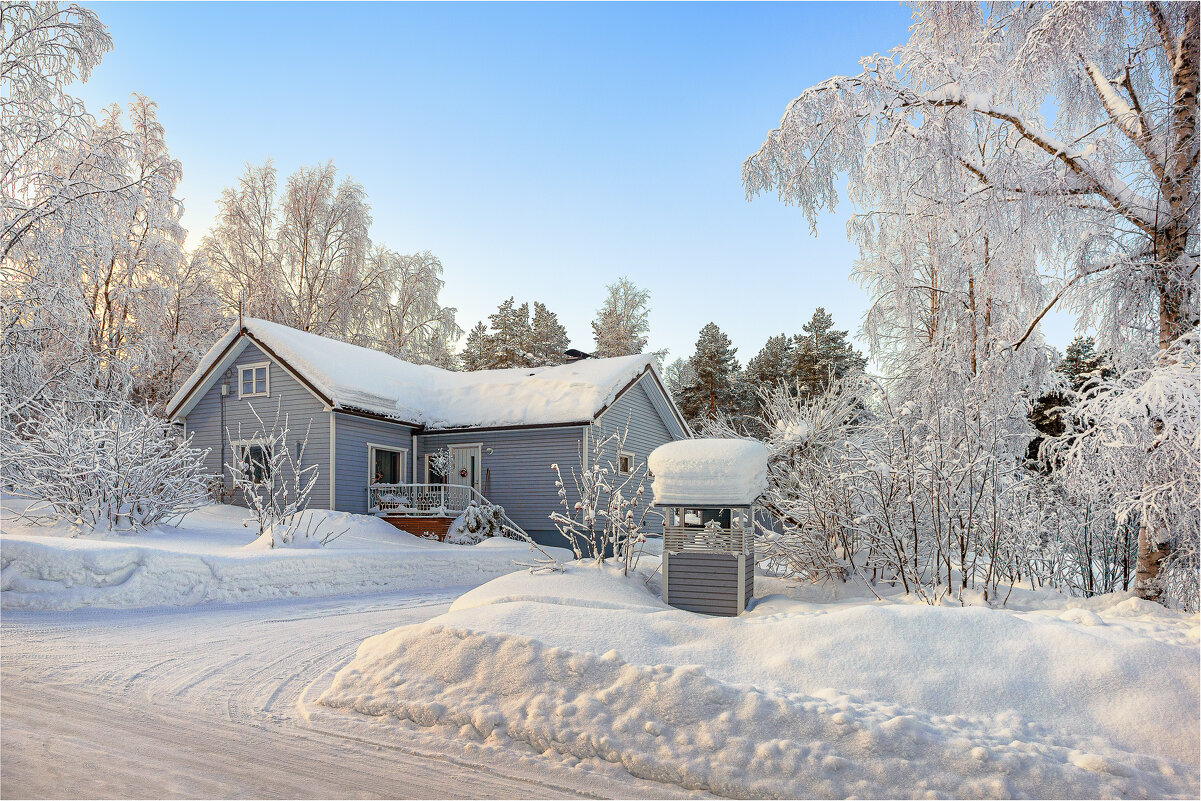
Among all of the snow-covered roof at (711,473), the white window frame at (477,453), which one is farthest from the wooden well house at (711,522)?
the white window frame at (477,453)

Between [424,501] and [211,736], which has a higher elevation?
[424,501]

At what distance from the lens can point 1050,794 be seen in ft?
13.4

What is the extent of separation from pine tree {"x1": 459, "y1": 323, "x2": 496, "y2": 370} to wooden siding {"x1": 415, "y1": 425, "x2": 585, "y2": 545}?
20714 mm

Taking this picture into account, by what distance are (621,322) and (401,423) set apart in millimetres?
23556

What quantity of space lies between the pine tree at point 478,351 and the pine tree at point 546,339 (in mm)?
2586

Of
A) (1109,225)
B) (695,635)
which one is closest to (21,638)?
(695,635)

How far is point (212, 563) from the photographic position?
11242mm

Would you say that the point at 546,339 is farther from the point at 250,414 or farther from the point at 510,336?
the point at 250,414

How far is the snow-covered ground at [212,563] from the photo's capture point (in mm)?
9766

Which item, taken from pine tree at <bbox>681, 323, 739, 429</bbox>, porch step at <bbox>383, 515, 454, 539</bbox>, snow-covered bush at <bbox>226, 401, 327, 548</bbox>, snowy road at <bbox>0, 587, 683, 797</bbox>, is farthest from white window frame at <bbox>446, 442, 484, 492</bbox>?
pine tree at <bbox>681, 323, 739, 429</bbox>

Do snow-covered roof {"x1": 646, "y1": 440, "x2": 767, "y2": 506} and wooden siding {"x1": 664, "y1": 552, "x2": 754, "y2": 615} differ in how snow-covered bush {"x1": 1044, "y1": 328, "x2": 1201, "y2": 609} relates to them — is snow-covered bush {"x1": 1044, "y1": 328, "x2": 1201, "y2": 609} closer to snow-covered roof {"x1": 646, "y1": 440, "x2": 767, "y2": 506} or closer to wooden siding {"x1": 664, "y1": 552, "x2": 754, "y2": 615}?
snow-covered roof {"x1": 646, "y1": 440, "x2": 767, "y2": 506}

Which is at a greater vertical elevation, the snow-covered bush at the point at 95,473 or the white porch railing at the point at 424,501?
the snow-covered bush at the point at 95,473

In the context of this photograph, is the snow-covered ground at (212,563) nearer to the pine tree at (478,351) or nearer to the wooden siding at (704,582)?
the wooden siding at (704,582)

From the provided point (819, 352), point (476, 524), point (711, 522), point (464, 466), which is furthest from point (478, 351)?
point (711, 522)
